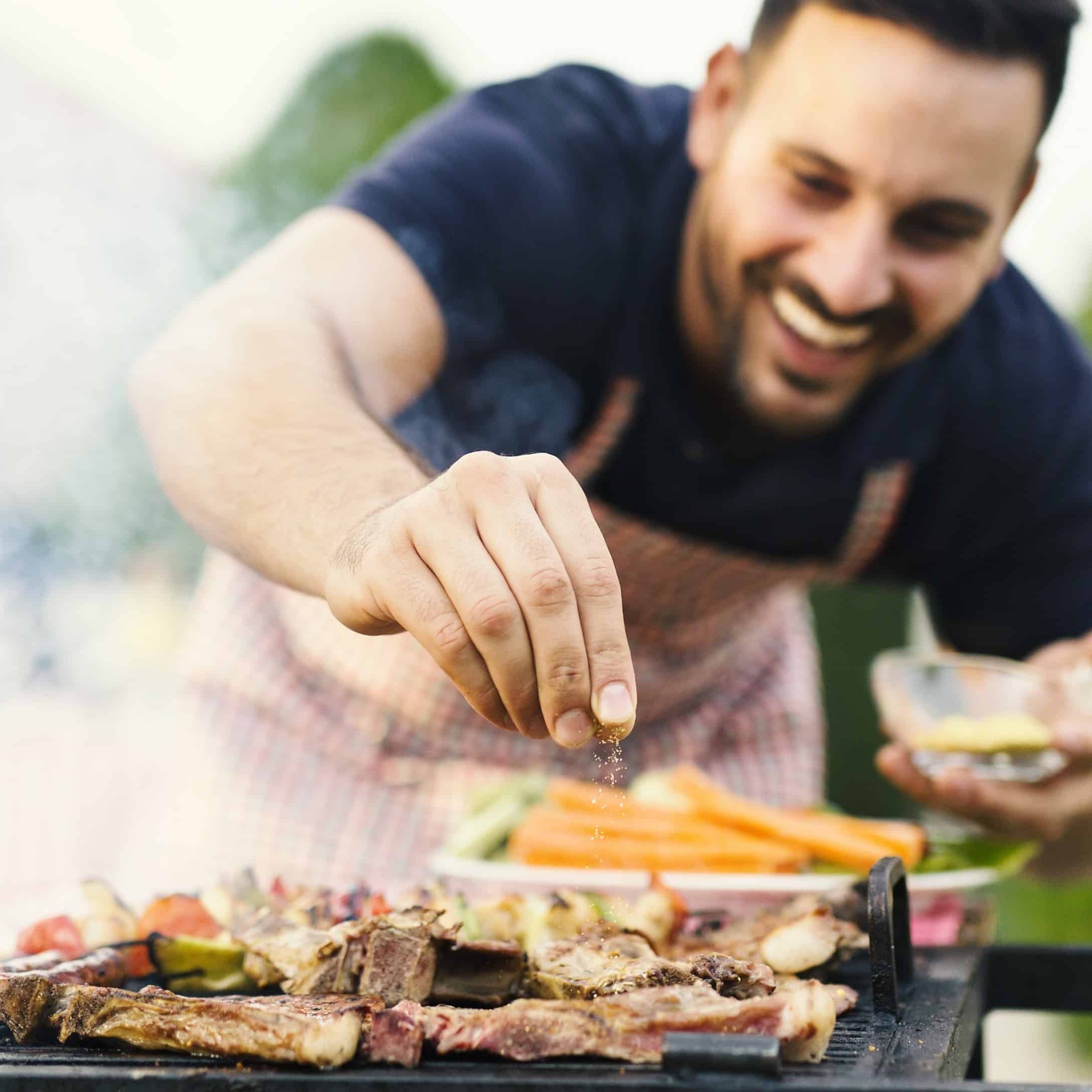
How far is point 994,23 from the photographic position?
2352mm

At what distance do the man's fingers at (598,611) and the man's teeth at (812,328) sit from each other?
1.63 m

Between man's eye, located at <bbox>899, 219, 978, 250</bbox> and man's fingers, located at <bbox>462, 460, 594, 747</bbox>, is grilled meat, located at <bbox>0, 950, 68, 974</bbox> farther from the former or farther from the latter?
man's eye, located at <bbox>899, 219, 978, 250</bbox>

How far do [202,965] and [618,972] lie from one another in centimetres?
58

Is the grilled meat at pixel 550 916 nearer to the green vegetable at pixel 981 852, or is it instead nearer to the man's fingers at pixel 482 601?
the man's fingers at pixel 482 601

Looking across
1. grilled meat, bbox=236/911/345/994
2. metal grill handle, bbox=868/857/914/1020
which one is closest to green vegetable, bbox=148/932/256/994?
grilled meat, bbox=236/911/345/994

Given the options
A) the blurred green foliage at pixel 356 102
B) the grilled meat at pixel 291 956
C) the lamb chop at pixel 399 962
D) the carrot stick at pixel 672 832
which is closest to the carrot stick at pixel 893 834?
the carrot stick at pixel 672 832

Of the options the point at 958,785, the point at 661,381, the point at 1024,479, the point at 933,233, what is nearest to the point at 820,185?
the point at 933,233

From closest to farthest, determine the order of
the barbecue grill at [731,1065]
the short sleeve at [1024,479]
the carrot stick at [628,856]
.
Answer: the barbecue grill at [731,1065], the carrot stick at [628,856], the short sleeve at [1024,479]

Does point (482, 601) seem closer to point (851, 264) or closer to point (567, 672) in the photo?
point (567, 672)

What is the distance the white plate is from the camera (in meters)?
1.94

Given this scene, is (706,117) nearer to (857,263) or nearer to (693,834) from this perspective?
(857,263)

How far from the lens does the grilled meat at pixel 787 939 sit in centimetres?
152

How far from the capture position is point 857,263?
245cm

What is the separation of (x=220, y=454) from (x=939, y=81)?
1609 millimetres
